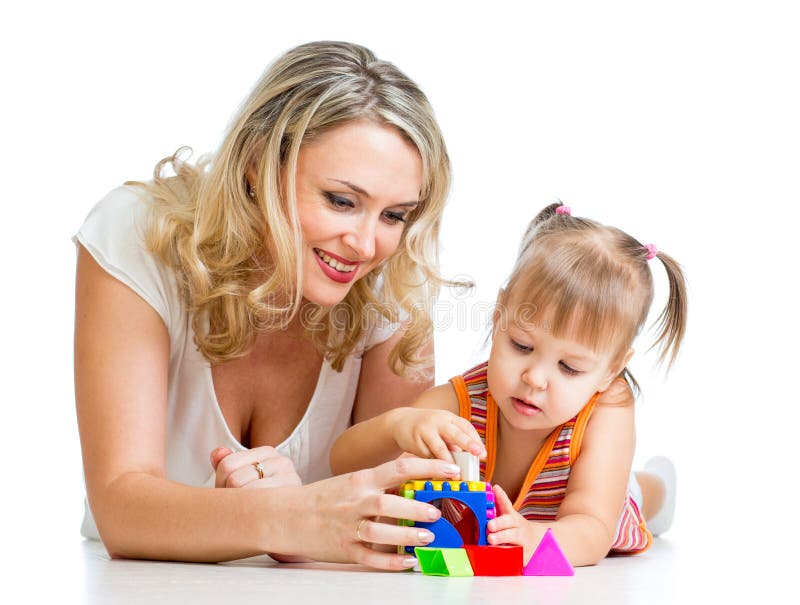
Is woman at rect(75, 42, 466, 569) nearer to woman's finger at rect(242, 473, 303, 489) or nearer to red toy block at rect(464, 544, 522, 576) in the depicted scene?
woman's finger at rect(242, 473, 303, 489)

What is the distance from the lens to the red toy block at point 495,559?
1.95 metres

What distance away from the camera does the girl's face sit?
236 centimetres

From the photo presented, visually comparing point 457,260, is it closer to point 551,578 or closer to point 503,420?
point 503,420

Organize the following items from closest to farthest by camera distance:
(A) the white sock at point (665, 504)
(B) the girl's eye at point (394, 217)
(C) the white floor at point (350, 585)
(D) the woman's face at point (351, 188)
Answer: (C) the white floor at point (350, 585), (D) the woman's face at point (351, 188), (B) the girl's eye at point (394, 217), (A) the white sock at point (665, 504)

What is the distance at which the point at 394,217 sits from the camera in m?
2.45

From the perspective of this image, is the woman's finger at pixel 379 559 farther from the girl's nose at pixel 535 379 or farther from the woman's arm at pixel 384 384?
the woman's arm at pixel 384 384

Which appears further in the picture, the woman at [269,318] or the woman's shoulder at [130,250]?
the woman's shoulder at [130,250]

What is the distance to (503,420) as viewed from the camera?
259 centimetres

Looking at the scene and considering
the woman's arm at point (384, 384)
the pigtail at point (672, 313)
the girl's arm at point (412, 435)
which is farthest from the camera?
the woman's arm at point (384, 384)

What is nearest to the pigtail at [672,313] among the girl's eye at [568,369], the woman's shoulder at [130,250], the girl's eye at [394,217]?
the girl's eye at [568,369]

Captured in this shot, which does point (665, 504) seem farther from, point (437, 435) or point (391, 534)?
point (391, 534)

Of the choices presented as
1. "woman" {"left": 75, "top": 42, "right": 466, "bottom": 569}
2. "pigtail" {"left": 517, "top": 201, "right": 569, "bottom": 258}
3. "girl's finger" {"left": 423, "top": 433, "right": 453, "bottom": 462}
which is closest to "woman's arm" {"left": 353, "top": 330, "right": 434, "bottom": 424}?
"woman" {"left": 75, "top": 42, "right": 466, "bottom": 569}

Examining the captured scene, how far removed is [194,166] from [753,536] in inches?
73.6

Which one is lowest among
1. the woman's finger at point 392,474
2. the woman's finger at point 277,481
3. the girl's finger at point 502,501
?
the woman's finger at point 277,481
